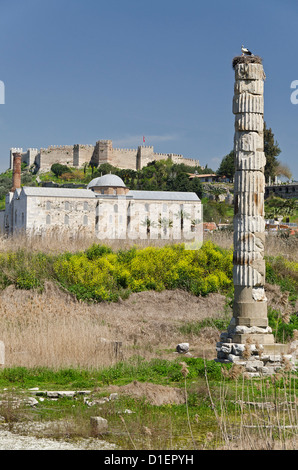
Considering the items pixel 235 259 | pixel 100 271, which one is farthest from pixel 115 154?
pixel 235 259

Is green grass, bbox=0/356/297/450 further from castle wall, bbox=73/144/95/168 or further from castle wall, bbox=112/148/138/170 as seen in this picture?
castle wall, bbox=73/144/95/168

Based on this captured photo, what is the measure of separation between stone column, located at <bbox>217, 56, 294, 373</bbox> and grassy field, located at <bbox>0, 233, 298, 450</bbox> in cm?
114

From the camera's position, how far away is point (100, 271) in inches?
706

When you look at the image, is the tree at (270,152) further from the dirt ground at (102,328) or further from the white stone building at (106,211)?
the dirt ground at (102,328)

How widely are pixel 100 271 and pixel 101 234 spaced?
28.0m

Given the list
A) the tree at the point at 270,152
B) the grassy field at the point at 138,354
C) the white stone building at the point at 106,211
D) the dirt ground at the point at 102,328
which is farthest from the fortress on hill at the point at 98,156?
the dirt ground at the point at 102,328

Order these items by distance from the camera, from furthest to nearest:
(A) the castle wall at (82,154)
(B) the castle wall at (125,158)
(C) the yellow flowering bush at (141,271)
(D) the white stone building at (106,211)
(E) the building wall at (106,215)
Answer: (B) the castle wall at (125,158) < (A) the castle wall at (82,154) < (D) the white stone building at (106,211) < (E) the building wall at (106,215) < (C) the yellow flowering bush at (141,271)

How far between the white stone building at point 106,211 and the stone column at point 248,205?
3296 centimetres

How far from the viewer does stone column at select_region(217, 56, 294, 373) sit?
1043 centimetres

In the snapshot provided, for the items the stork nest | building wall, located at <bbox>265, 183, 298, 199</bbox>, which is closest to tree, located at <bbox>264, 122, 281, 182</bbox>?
building wall, located at <bbox>265, 183, 298, 199</bbox>

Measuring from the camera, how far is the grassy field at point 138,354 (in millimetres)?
6113

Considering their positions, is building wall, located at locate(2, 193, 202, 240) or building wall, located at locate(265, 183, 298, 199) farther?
building wall, located at locate(265, 183, 298, 199)

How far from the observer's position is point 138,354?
1100cm
